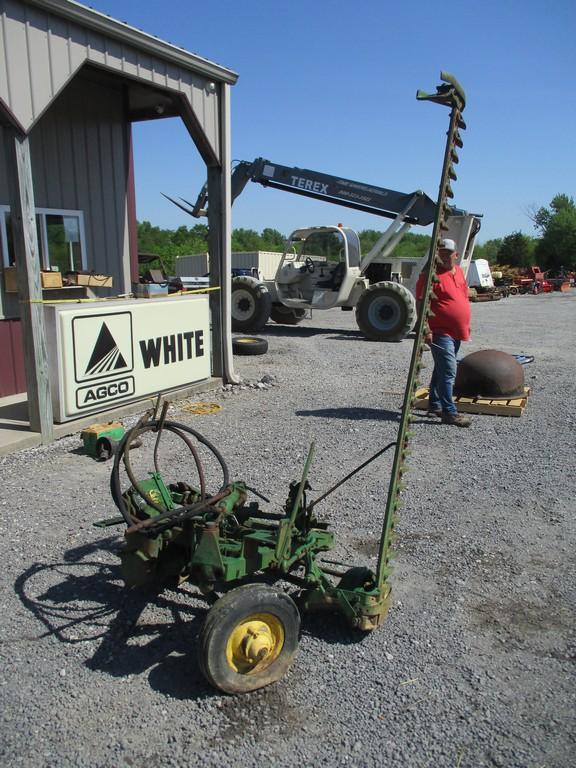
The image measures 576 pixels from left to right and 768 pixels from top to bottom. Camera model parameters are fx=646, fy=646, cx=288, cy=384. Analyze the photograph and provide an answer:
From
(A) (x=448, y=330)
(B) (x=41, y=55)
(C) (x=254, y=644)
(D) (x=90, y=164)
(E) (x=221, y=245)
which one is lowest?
(C) (x=254, y=644)

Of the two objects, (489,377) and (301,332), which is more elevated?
(489,377)

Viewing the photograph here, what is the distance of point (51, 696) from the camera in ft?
9.20

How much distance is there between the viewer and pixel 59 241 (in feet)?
30.3

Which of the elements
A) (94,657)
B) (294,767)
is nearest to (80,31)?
(94,657)

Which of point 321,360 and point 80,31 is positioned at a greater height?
point 80,31

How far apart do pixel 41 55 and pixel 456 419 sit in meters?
5.43

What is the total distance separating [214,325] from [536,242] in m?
45.2

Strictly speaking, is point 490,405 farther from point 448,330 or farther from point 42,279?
point 42,279

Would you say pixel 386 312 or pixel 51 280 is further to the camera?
pixel 386 312

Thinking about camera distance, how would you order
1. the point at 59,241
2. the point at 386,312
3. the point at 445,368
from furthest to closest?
the point at 386,312 → the point at 59,241 → the point at 445,368

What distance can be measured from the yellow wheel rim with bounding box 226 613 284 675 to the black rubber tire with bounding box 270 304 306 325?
44.6 feet

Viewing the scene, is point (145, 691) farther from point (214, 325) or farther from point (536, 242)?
point (536, 242)

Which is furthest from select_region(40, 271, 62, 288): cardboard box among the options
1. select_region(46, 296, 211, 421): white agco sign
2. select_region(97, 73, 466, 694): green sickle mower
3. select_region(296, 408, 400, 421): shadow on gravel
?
select_region(97, 73, 466, 694): green sickle mower

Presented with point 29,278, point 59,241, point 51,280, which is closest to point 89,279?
point 59,241
